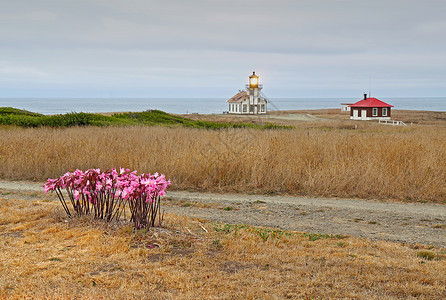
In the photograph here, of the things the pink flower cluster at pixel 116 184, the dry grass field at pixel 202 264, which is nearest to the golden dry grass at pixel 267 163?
the dry grass field at pixel 202 264

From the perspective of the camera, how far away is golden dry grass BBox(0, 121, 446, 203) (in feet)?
32.5

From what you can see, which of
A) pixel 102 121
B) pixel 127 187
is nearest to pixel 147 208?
pixel 127 187

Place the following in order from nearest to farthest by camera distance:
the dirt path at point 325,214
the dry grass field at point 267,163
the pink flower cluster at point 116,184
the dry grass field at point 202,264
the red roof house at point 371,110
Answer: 1. the dry grass field at point 202,264
2. the pink flower cluster at point 116,184
3. the dirt path at point 325,214
4. the dry grass field at point 267,163
5. the red roof house at point 371,110

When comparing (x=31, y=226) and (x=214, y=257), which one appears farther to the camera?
(x=31, y=226)

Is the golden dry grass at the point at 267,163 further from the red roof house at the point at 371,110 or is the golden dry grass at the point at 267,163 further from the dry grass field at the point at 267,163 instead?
the red roof house at the point at 371,110

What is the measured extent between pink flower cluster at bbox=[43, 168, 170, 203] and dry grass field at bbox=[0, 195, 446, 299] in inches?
18.9

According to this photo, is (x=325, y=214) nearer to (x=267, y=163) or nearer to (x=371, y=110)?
(x=267, y=163)

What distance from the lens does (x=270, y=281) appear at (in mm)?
4398

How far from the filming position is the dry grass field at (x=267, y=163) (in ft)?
32.5

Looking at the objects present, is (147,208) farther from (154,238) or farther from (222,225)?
(222,225)

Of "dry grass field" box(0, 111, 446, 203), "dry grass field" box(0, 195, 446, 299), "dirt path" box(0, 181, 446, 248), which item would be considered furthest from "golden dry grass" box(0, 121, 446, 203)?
"dry grass field" box(0, 195, 446, 299)

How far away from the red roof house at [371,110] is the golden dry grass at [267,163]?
43355mm

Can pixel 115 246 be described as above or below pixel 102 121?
below

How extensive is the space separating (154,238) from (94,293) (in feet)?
5.69
